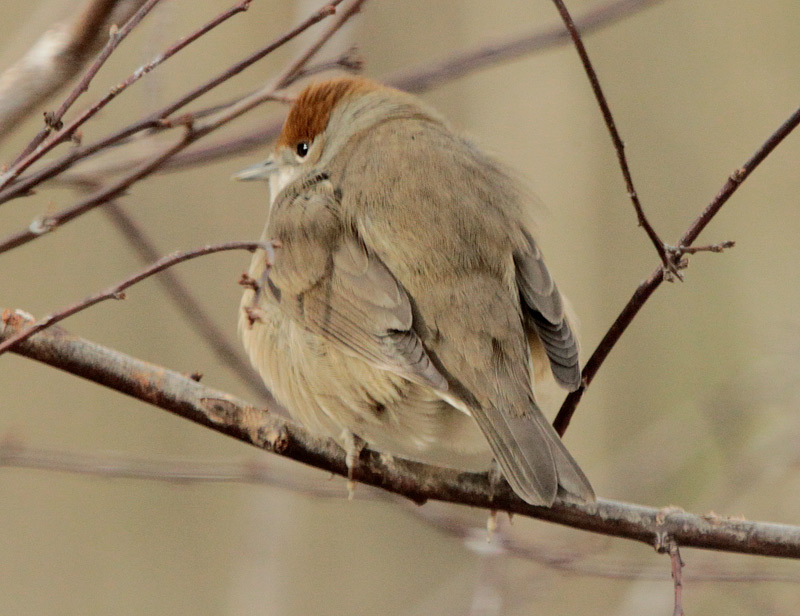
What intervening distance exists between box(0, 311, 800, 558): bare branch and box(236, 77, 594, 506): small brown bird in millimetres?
113

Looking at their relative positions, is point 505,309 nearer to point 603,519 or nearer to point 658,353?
point 603,519

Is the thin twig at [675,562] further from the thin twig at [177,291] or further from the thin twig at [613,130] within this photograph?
the thin twig at [177,291]

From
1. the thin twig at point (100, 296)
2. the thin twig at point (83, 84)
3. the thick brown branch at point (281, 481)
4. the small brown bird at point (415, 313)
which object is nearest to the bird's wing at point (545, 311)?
the small brown bird at point (415, 313)

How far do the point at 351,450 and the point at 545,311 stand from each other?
0.68 m

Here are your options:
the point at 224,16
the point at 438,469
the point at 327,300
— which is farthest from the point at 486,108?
the point at 224,16

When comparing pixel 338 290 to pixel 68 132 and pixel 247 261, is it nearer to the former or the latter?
pixel 68 132

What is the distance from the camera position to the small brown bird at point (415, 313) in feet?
8.18

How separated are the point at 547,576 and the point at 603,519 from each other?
1728 millimetres

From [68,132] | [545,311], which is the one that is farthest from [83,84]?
[545,311]

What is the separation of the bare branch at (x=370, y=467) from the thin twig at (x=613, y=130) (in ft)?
2.15

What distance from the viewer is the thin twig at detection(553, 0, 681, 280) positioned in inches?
73.0

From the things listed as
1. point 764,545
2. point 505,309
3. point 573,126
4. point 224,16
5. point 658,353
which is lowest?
point 764,545

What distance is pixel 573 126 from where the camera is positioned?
5.36 m

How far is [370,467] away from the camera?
2.51 meters
